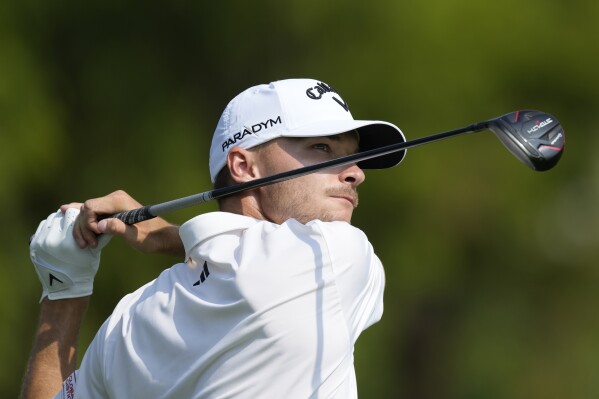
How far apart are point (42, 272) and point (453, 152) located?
4.10 meters

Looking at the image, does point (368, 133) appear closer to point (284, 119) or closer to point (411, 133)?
point (284, 119)

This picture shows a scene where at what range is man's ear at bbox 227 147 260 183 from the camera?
2.89 m

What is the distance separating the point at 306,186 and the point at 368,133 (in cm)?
34

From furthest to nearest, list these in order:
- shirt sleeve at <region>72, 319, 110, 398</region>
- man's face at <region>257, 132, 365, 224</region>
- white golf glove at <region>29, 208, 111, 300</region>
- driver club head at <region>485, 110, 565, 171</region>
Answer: white golf glove at <region>29, 208, 111, 300</region>
man's face at <region>257, 132, 365, 224</region>
shirt sleeve at <region>72, 319, 110, 398</region>
driver club head at <region>485, 110, 565, 171</region>

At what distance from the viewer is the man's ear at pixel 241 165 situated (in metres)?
2.89

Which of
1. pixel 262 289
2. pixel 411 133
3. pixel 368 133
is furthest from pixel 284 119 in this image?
pixel 411 133

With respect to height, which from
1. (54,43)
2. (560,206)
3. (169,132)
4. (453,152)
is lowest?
(560,206)

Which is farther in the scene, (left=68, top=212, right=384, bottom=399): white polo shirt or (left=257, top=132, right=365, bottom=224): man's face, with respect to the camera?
(left=257, top=132, right=365, bottom=224): man's face

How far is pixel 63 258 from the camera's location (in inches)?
120

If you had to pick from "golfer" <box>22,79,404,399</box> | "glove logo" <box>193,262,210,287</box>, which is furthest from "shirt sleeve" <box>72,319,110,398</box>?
"glove logo" <box>193,262,210,287</box>

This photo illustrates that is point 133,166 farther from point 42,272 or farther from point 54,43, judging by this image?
point 42,272

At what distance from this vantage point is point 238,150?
289cm

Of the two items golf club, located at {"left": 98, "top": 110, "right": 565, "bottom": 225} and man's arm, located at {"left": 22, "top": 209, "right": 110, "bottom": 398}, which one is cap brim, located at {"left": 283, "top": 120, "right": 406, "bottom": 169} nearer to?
golf club, located at {"left": 98, "top": 110, "right": 565, "bottom": 225}

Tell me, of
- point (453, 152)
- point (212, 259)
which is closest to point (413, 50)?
point (453, 152)
